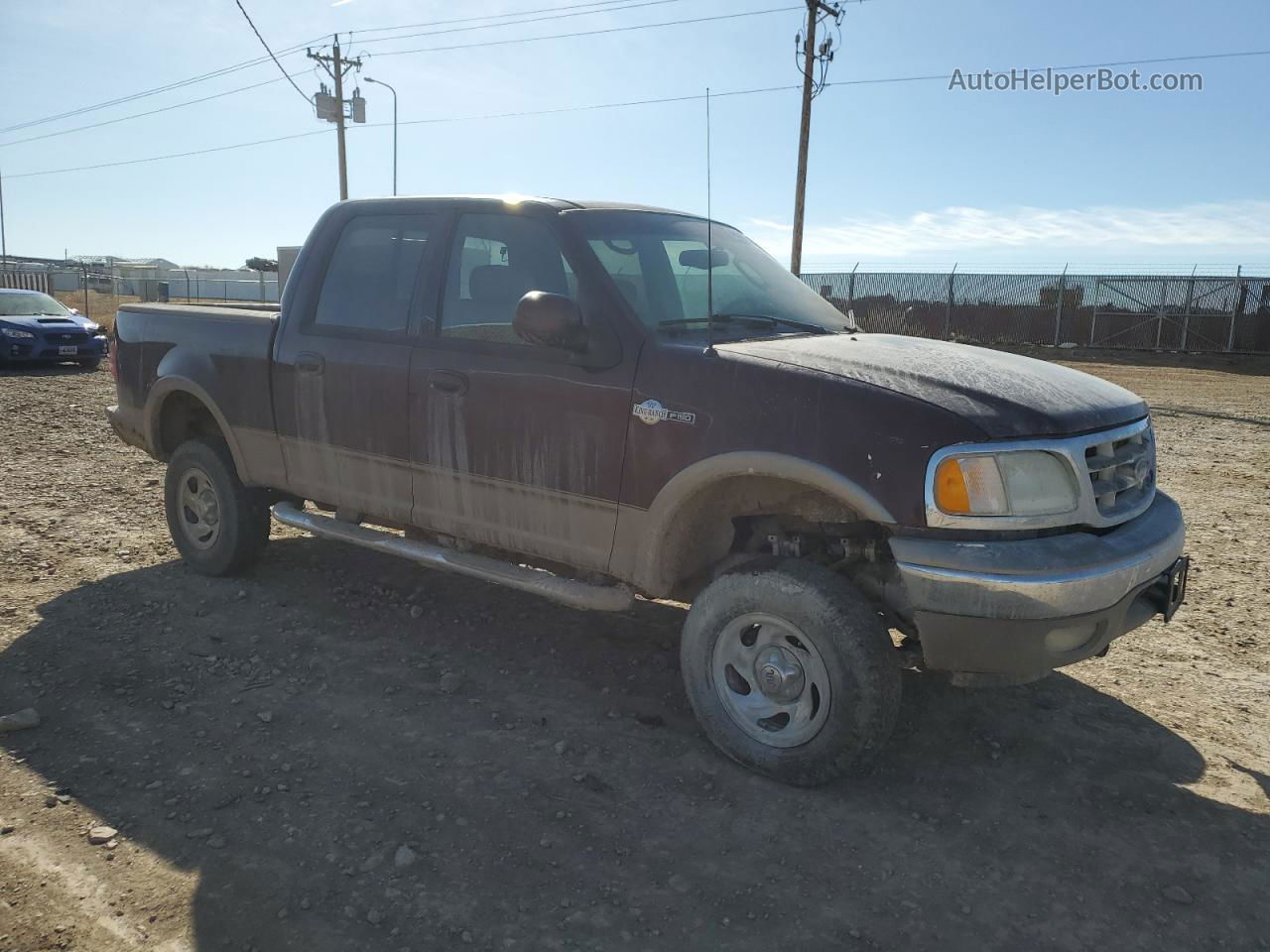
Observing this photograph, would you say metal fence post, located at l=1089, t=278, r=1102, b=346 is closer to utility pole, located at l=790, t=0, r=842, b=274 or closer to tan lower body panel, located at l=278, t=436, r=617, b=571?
utility pole, located at l=790, t=0, r=842, b=274

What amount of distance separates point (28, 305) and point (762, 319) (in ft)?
61.3

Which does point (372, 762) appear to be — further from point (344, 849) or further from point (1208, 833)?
point (1208, 833)

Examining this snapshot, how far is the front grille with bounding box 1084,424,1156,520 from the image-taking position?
11.0ft

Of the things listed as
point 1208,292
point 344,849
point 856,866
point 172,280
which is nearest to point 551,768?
point 344,849

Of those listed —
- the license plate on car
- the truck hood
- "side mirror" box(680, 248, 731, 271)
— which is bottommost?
the license plate on car

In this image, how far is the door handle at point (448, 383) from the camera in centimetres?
423

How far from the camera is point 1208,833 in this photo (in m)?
3.27

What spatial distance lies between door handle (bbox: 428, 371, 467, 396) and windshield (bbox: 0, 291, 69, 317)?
17.1 metres

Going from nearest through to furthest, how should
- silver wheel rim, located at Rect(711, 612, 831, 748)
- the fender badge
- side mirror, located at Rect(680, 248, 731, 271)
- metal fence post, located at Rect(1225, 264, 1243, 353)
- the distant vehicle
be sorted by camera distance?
silver wheel rim, located at Rect(711, 612, 831, 748)
the fender badge
side mirror, located at Rect(680, 248, 731, 271)
the distant vehicle
metal fence post, located at Rect(1225, 264, 1243, 353)

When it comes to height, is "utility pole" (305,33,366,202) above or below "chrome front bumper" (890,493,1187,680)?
above

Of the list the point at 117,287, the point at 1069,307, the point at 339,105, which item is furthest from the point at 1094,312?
the point at 117,287

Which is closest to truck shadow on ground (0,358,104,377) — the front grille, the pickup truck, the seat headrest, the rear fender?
the rear fender

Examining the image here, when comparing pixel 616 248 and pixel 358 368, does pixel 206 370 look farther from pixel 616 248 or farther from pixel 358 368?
pixel 616 248

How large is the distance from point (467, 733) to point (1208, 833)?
105 inches
